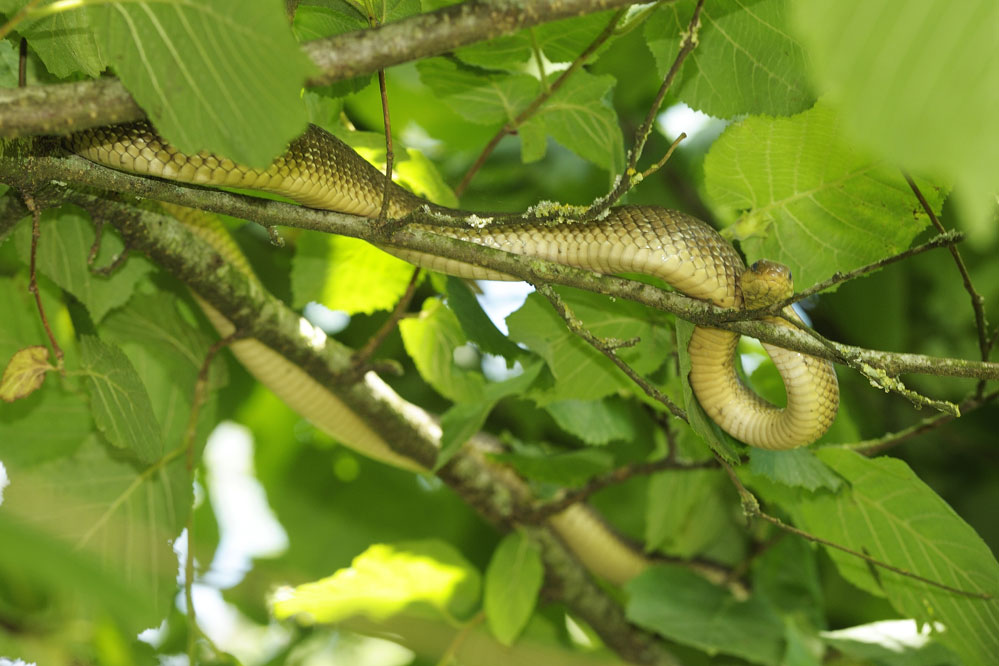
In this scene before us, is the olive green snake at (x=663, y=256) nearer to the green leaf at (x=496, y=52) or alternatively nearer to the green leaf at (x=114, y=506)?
the green leaf at (x=496, y=52)

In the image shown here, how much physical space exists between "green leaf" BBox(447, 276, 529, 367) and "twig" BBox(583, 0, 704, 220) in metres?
0.76

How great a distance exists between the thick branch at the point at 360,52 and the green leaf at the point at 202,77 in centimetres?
8

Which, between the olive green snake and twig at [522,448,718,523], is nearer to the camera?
the olive green snake

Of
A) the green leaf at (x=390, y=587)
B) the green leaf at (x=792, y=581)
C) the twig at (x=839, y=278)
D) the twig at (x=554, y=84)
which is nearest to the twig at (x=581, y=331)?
the twig at (x=839, y=278)

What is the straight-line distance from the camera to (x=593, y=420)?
10.6 feet

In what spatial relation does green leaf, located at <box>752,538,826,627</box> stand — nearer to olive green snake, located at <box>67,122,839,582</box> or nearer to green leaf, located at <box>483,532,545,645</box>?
green leaf, located at <box>483,532,545,645</box>

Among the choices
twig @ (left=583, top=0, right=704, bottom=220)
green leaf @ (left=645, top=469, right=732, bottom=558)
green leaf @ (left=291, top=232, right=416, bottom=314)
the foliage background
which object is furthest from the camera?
green leaf @ (left=645, top=469, right=732, bottom=558)

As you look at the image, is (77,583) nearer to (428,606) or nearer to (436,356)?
(436,356)

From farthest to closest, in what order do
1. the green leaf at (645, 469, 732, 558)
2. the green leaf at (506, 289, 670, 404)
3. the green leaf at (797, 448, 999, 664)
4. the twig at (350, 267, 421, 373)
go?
the green leaf at (645, 469, 732, 558) → the twig at (350, 267, 421, 373) → the green leaf at (506, 289, 670, 404) → the green leaf at (797, 448, 999, 664)

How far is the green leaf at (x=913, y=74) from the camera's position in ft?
2.80

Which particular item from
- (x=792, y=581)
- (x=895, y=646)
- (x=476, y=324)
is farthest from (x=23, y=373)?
(x=792, y=581)

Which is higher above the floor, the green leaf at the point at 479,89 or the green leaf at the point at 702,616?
the green leaf at the point at 479,89

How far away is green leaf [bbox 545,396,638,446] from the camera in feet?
10.2

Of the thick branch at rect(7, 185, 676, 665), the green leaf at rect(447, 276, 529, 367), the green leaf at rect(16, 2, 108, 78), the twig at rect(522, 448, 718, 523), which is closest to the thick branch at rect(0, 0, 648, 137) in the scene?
the green leaf at rect(16, 2, 108, 78)
